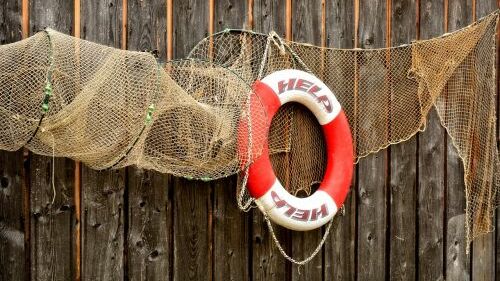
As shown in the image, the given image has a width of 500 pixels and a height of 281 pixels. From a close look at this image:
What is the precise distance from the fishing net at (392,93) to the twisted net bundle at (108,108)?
477 millimetres

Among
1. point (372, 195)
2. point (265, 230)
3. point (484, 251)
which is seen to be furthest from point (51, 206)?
point (484, 251)

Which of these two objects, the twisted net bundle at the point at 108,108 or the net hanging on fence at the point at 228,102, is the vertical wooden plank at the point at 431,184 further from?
the twisted net bundle at the point at 108,108

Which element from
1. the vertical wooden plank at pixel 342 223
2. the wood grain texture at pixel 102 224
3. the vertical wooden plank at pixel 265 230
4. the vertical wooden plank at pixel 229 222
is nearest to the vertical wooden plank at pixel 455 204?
the vertical wooden plank at pixel 342 223

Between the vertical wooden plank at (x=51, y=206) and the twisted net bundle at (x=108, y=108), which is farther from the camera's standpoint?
the vertical wooden plank at (x=51, y=206)

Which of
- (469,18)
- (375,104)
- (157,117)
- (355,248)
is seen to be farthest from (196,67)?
(469,18)

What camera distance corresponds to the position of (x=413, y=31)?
12.3 feet

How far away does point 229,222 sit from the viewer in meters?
3.34

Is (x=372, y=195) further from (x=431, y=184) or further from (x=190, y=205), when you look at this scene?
(x=190, y=205)

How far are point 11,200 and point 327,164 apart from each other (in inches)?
62.1

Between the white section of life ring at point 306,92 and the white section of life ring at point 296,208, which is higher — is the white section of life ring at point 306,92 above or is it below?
above

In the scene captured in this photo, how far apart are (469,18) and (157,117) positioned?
2189 millimetres

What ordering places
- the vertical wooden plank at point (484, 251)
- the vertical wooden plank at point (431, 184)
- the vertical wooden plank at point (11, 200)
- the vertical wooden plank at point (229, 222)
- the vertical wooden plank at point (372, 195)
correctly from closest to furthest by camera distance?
1. the vertical wooden plank at point (11, 200)
2. the vertical wooden plank at point (229, 222)
3. the vertical wooden plank at point (372, 195)
4. the vertical wooden plank at point (431, 184)
5. the vertical wooden plank at point (484, 251)

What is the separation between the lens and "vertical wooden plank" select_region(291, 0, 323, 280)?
348cm

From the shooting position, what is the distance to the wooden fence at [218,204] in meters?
2.98
